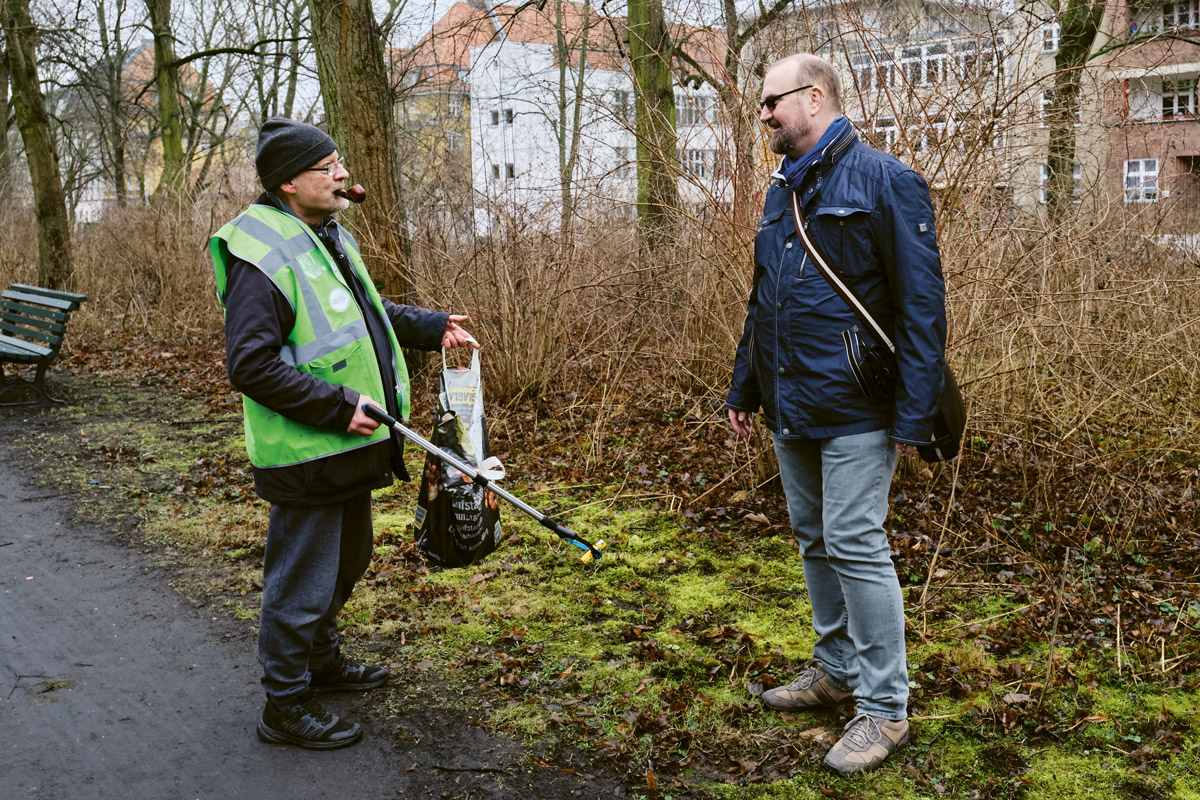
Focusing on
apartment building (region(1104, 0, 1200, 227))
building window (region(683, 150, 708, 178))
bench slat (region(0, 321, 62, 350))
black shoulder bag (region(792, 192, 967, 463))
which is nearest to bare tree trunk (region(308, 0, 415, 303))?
building window (region(683, 150, 708, 178))

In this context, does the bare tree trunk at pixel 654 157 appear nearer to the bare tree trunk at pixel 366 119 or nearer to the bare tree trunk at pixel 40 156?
the bare tree trunk at pixel 366 119

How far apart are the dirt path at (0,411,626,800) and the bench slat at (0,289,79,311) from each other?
5.87m

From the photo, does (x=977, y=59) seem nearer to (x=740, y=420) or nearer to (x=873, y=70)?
(x=873, y=70)

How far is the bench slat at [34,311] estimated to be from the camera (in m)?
10.0

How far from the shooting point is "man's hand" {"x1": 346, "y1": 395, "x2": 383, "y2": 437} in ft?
10.6

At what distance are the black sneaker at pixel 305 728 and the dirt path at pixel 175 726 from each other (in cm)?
4

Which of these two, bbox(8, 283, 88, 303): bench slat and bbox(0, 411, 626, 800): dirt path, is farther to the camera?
bbox(8, 283, 88, 303): bench slat

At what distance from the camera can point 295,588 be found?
3.45 m

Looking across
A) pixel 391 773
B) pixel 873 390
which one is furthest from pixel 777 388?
pixel 391 773

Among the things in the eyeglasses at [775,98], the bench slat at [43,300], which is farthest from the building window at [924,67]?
the bench slat at [43,300]

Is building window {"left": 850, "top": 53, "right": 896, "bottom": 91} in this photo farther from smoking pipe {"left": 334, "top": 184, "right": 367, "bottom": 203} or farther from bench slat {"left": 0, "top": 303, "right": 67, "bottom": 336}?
bench slat {"left": 0, "top": 303, "right": 67, "bottom": 336}

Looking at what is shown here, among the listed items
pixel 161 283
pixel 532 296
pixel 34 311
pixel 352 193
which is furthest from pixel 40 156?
pixel 352 193

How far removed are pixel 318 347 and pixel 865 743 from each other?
2242 mm

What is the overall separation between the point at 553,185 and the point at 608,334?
1.33 meters
